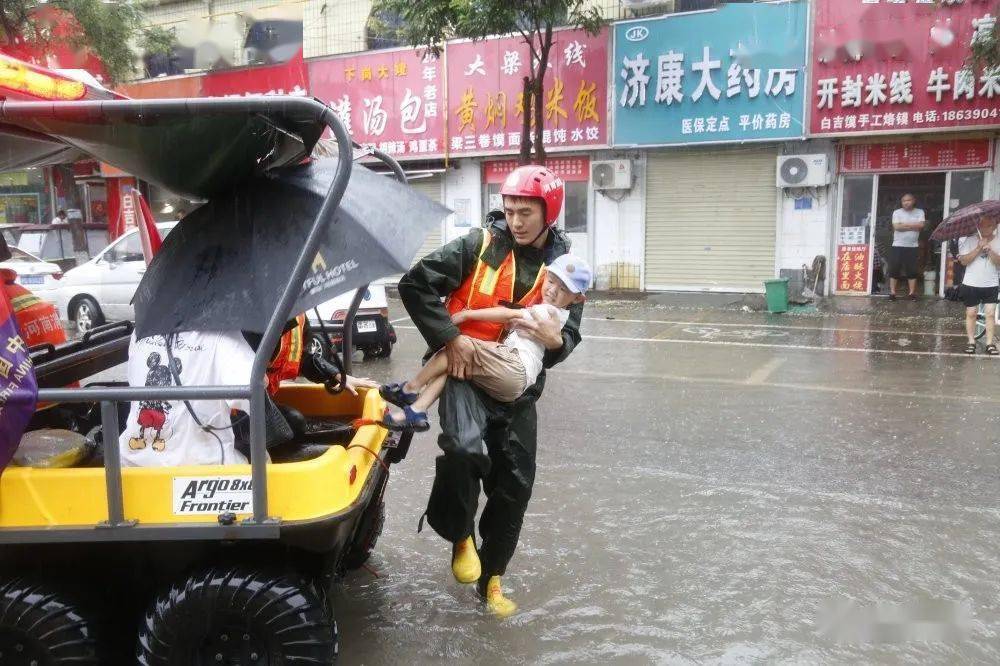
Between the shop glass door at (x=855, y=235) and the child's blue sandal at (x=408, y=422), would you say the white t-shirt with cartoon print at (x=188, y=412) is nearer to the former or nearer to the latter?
the child's blue sandal at (x=408, y=422)

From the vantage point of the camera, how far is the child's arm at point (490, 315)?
3297mm

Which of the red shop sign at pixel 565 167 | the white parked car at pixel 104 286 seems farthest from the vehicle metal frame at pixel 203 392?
the red shop sign at pixel 565 167

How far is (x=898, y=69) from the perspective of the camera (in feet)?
46.2

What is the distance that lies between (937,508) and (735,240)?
11.8 metres

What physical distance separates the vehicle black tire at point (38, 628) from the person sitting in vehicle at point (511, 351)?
1.26 metres

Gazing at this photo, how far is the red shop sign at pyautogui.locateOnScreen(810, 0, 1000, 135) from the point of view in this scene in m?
13.5

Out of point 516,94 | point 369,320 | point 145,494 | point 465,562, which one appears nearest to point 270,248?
point 145,494

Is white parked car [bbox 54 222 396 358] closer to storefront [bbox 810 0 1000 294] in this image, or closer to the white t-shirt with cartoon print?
the white t-shirt with cartoon print

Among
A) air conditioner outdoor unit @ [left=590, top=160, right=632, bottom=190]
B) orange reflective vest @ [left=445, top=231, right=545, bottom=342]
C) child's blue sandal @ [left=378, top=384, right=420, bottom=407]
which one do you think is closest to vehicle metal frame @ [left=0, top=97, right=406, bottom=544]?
child's blue sandal @ [left=378, top=384, right=420, bottom=407]

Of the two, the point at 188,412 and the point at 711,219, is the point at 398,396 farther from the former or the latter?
the point at 711,219

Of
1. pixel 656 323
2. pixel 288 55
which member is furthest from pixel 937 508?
pixel 288 55

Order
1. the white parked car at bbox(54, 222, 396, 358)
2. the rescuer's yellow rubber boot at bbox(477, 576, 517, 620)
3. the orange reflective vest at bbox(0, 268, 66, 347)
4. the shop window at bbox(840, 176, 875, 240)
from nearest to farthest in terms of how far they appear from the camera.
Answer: the rescuer's yellow rubber boot at bbox(477, 576, 517, 620), the orange reflective vest at bbox(0, 268, 66, 347), the white parked car at bbox(54, 222, 396, 358), the shop window at bbox(840, 176, 875, 240)

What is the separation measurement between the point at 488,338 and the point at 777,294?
1106cm

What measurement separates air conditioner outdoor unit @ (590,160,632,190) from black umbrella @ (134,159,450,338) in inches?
552
